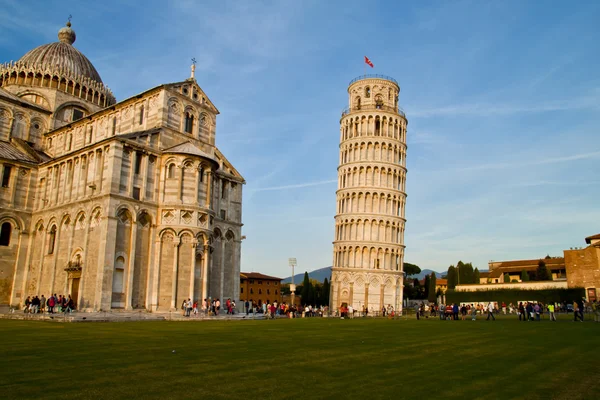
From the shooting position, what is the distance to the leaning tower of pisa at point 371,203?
70.1 m

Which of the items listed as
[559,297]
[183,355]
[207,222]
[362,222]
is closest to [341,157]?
[362,222]

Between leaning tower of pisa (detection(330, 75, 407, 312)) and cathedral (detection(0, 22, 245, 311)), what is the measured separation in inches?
1199

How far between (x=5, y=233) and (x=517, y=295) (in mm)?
55727

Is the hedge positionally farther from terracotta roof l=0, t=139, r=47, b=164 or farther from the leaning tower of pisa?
terracotta roof l=0, t=139, r=47, b=164

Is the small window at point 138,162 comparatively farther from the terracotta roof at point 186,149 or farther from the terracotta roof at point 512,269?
the terracotta roof at point 512,269

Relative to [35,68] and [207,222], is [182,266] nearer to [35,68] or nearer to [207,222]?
[207,222]

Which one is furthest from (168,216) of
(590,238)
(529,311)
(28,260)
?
(590,238)

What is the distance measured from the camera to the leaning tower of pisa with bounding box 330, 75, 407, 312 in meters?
70.1

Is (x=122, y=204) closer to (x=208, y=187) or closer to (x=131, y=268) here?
(x=131, y=268)

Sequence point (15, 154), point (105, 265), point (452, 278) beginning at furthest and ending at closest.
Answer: point (452, 278) < point (15, 154) < point (105, 265)

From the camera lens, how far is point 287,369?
10008 millimetres

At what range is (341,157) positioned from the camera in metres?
76.3

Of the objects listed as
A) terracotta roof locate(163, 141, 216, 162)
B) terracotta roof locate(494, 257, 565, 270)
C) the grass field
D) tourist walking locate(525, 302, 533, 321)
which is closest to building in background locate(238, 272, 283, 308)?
terracotta roof locate(494, 257, 565, 270)

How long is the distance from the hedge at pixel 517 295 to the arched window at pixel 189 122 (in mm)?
44453
